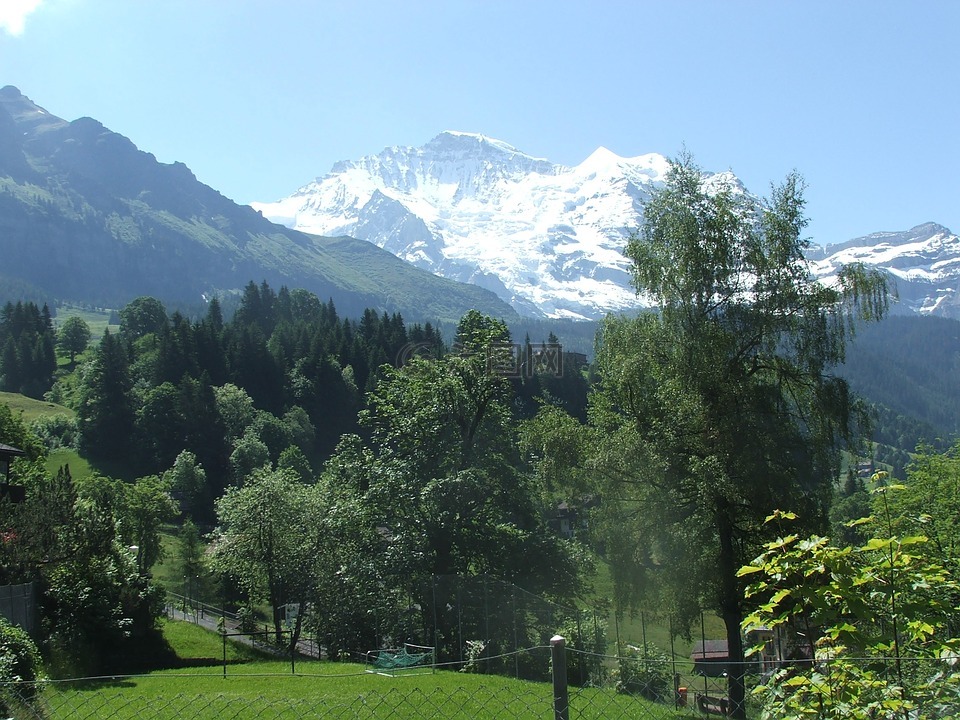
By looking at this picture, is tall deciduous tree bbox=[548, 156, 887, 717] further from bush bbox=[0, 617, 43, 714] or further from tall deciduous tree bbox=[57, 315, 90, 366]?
tall deciduous tree bbox=[57, 315, 90, 366]

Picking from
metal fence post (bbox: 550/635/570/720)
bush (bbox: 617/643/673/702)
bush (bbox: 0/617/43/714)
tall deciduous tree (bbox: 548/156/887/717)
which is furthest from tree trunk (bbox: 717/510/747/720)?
metal fence post (bbox: 550/635/570/720)

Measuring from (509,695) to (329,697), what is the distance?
342cm

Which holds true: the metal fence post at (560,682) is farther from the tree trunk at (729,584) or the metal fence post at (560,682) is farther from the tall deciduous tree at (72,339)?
the tall deciduous tree at (72,339)

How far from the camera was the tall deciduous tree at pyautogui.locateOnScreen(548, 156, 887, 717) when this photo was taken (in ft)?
69.3

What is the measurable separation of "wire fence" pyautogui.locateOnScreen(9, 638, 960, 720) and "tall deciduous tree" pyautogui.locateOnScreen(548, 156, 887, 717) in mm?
3126

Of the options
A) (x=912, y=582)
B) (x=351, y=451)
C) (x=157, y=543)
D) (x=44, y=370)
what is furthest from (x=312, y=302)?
(x=912, y=582)

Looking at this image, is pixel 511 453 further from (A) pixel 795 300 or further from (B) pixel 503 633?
(A) pixel 795 300

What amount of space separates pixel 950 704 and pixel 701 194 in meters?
19.5

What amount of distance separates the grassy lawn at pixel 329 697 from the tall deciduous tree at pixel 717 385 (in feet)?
17.0

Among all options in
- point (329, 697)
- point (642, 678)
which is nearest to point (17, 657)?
point (329, 697)

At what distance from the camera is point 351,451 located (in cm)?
3105

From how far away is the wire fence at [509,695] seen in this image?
5.50 meters

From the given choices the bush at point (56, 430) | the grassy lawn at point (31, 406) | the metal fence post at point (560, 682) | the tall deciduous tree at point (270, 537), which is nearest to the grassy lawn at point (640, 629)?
the metal fence post at point (560, 682)

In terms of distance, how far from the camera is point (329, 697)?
14906mm
